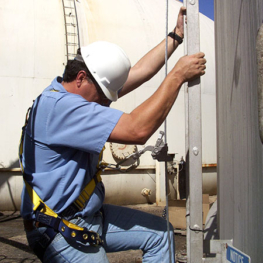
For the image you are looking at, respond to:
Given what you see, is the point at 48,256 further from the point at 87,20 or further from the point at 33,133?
the point at 87,20

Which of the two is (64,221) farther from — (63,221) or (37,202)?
(37,202)

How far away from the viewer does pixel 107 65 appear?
189 centimetres

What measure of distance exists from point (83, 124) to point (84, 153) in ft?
0.69

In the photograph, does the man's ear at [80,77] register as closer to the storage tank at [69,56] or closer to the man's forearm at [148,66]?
the man's forearm at [148,66]

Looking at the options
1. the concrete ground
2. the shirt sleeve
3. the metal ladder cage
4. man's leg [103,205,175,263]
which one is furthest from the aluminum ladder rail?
the metal ladder cage

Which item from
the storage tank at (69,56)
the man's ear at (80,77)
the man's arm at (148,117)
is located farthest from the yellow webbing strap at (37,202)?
the storage tank at (69,56)

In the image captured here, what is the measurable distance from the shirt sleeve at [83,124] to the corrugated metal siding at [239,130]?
53 centimetres

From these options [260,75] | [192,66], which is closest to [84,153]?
[192,66]

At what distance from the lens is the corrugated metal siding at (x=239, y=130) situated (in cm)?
113

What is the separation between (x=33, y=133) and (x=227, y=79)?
39.8 inches

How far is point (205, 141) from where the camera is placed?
6266mm

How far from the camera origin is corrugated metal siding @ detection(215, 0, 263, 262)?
3.69 feet

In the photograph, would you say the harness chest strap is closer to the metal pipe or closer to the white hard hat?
Result: the white hard hat

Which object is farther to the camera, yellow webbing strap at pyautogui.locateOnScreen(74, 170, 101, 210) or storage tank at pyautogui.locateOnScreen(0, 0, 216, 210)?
storage tank at pyautogui.locateOnScreen(0, 0, 216, 210)
